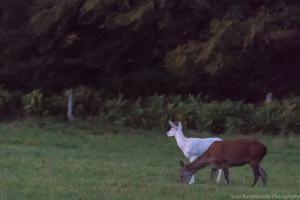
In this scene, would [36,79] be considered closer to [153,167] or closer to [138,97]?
[138,97]

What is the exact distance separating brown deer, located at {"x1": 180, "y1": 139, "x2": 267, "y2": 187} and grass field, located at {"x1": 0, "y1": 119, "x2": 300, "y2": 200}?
10.7 inches

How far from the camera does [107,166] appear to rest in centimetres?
1755

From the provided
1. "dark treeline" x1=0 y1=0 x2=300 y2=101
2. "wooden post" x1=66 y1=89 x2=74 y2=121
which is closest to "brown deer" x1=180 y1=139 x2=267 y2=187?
"dark treeline" x1=0 y1=0 x2=300 y2=101

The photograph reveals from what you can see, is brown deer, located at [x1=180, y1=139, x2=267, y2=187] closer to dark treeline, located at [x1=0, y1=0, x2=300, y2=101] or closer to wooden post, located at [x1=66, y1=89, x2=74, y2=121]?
dark treeline, located at [x1=0, y1=0, x2=300, y2=101]

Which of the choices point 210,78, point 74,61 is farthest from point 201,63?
point 74,61

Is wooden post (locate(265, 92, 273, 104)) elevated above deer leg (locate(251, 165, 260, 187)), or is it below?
above

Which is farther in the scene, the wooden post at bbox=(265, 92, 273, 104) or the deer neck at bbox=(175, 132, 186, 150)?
the wooden post at bbox=(265, 92, 273, 104)

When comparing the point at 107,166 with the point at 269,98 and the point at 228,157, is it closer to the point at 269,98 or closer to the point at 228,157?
the point at 228,157

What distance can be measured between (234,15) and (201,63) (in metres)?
1.93

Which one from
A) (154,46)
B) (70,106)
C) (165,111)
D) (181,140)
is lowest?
(181,140)

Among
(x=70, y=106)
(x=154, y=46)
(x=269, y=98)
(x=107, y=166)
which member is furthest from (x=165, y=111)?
(x=107, y=166)

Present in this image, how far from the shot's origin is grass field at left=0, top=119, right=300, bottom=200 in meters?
13.3

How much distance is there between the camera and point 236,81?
32219 mm

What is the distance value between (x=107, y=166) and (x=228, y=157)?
333 centimetres
